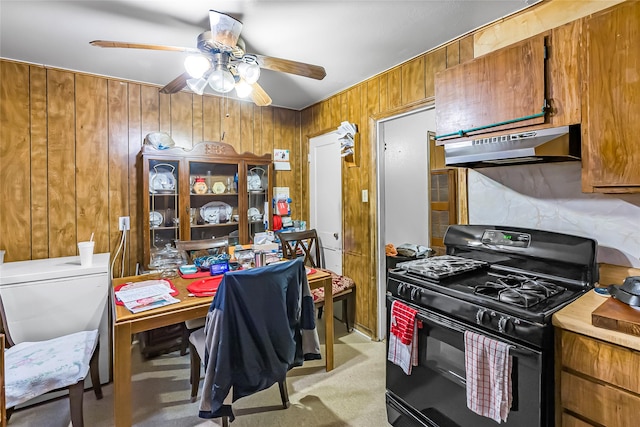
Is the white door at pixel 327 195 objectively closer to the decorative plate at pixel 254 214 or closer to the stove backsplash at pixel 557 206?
the decorative plate at pixel 254 214

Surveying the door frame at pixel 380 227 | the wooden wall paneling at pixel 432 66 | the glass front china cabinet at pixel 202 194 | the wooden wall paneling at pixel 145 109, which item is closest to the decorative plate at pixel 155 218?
the glass front china cabinet at pixel 202 194

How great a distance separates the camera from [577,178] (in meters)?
1.67

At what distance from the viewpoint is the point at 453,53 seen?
7.21 ft

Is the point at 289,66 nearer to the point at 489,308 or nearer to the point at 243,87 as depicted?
the point at 243,87

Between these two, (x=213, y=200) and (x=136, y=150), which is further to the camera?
(x=213, y=200)

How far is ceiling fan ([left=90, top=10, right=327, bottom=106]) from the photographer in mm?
1726

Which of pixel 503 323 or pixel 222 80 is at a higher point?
pixel 222 80

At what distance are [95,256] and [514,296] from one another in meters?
2.98

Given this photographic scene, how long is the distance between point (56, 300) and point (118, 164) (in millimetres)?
1279

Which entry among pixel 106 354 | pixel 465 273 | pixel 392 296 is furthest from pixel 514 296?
pixel 106 354

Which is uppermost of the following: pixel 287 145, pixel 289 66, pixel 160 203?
pixel 289 66

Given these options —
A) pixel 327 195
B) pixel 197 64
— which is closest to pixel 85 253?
pixel 197 64

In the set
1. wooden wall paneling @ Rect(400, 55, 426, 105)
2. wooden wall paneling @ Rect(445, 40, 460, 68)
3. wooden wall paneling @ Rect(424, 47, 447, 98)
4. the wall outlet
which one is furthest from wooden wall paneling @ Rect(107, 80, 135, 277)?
wooden wall paneling @ Rect(445, 40, 460, 68)

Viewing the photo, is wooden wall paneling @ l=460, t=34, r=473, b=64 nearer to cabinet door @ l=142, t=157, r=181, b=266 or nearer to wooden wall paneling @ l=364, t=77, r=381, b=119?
wooden wall paneling @ l=364, t=77, r=381, b=119
